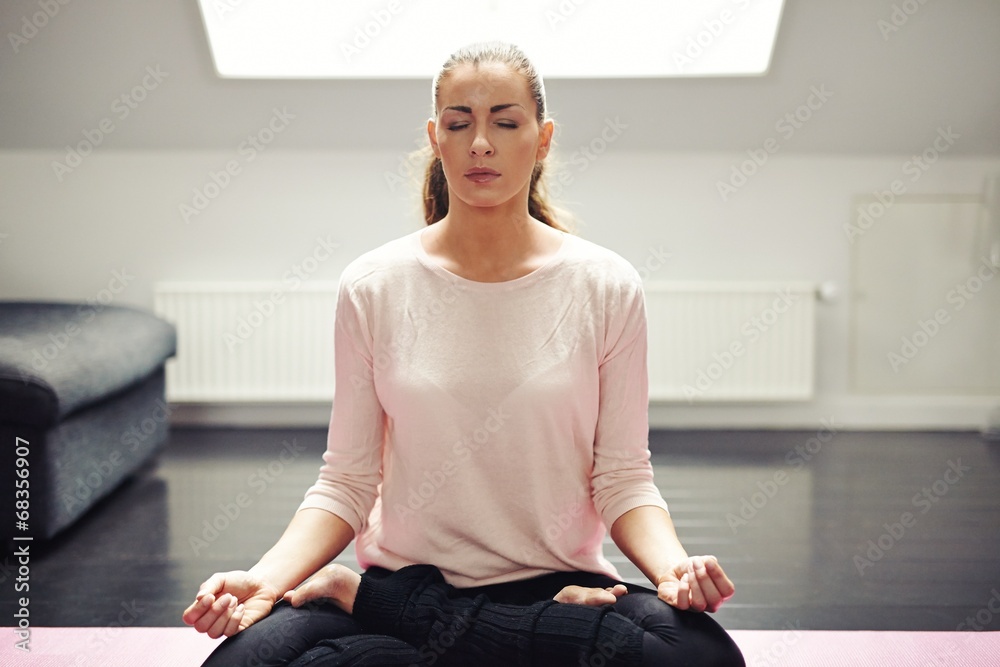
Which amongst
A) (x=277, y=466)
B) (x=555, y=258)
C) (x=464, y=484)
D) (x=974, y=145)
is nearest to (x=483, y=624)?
(x=464, y=484)

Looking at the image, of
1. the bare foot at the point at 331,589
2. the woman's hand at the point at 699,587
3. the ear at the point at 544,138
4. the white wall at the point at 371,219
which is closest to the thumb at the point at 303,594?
the bare foot at the point at 331,589

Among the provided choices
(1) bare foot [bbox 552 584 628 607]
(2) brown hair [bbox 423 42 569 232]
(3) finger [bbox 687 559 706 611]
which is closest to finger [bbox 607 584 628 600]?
(1) bare foot [bbox 552 584 628 607]

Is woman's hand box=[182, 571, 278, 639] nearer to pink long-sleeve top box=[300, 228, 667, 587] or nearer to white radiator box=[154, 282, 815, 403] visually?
pink long-sleeve top box=[300, 228, 667, 587]

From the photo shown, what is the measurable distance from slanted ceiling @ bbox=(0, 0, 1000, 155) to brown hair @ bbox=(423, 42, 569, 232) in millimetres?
1800

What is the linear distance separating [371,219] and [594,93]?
2.99 feet

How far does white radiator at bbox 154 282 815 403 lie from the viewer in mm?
3174

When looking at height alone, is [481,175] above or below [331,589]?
above

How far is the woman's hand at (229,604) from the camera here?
0.89 m

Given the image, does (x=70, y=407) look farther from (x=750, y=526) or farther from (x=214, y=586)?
(x=750, y=526)

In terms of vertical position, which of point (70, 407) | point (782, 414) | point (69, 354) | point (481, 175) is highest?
point (481, 175)

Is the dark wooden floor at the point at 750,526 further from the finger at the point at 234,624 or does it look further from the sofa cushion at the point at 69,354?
the finger at the point at 234,624

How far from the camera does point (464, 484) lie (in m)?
1.09

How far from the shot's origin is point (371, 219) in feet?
10.7

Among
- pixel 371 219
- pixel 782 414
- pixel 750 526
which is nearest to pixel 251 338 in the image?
pixel 371 219
